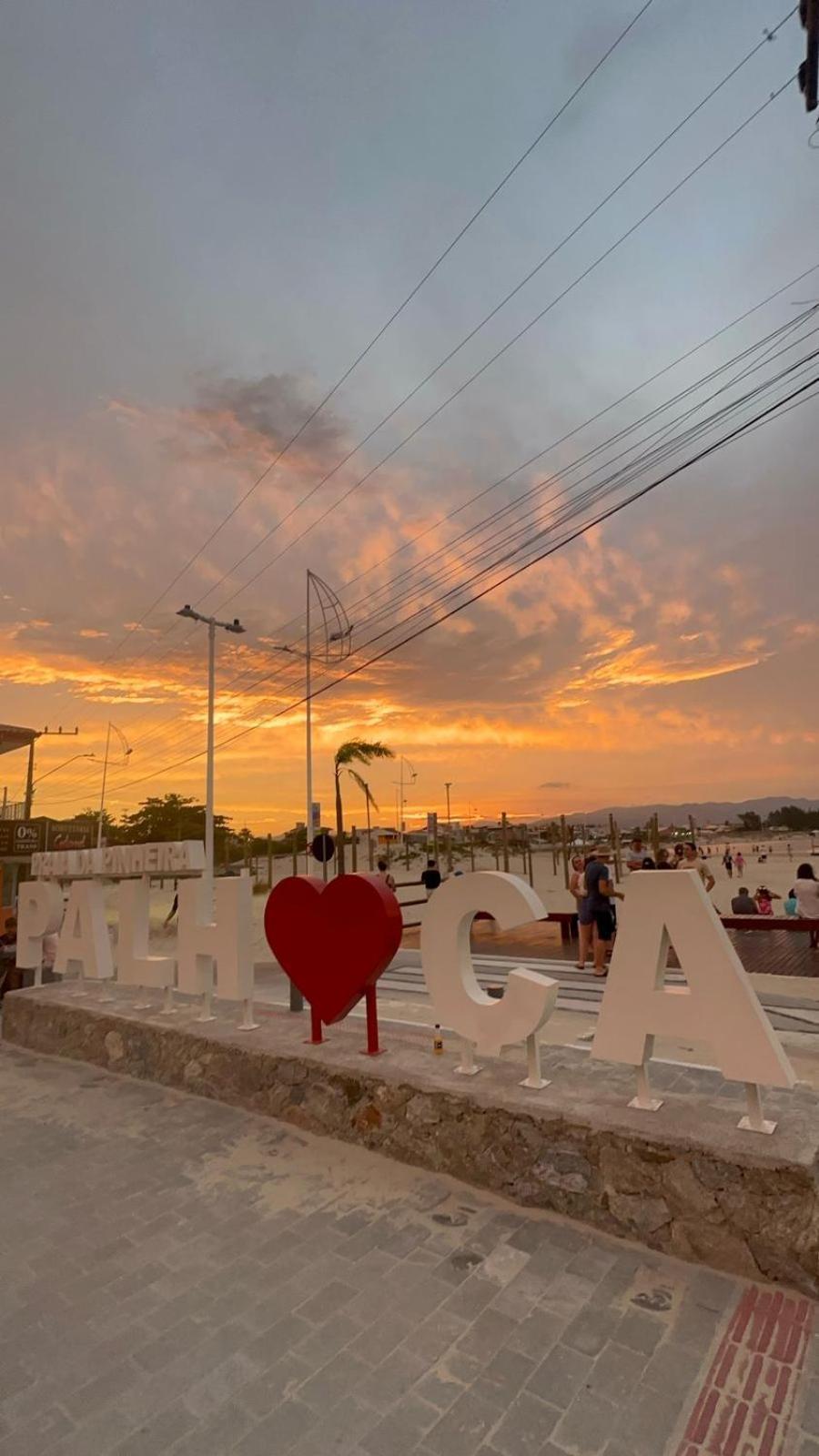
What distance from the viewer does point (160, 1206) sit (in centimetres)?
479

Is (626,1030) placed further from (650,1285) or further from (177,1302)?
(177,1302)

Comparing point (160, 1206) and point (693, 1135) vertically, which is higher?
point (693, 1135)

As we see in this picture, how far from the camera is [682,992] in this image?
4426 millimetres

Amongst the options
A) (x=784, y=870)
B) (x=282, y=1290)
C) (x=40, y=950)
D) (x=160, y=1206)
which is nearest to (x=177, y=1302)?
(x=282, y=1290)

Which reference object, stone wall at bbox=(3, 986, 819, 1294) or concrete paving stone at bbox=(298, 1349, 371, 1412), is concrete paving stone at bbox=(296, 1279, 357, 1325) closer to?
concrete paving stone at bbox=(298, 1349, 371, 1412)

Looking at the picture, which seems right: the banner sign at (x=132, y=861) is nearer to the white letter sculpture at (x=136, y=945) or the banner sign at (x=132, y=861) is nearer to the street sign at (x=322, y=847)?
the white letter sculpture at (x=136, y=945)

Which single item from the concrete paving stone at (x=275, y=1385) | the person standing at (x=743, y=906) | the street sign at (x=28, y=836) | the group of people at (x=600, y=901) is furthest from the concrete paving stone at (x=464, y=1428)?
the street sign at (x=28, y=836)

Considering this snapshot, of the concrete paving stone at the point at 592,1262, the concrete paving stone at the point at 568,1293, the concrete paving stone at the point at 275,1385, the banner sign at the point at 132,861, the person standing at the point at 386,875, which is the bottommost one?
the concrete paving stone at the point at 592,1262

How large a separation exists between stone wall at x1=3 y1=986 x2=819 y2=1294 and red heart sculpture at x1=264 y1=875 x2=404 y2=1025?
0.56 metres

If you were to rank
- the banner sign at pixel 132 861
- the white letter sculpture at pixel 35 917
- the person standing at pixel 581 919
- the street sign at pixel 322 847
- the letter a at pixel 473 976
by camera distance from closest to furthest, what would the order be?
the letter a at pixel 473 976 → the banner sign at pixel 132 861 → the white letter sculpture at pixel 35 917 → the person standing at pixel 581 919 → the street sign at pixel 322 847

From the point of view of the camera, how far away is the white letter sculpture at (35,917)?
10.2 meters

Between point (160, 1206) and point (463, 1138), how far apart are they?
2179 millimetres

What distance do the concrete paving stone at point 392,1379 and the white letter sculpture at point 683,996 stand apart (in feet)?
6.76

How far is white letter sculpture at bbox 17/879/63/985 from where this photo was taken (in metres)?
10.2
